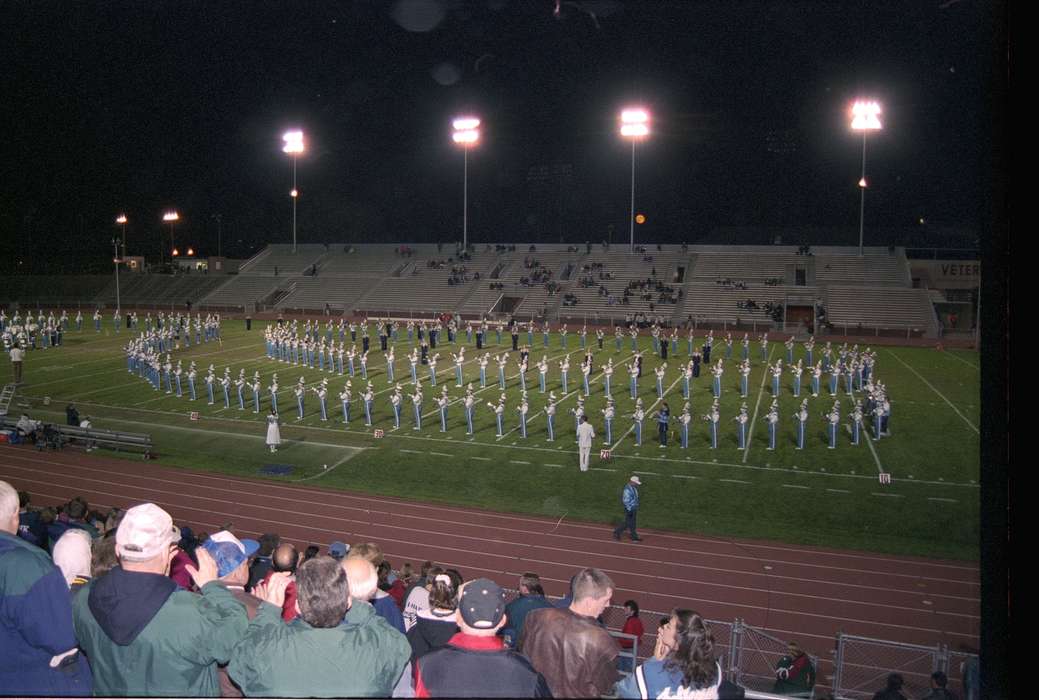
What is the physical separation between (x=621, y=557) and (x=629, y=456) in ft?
12.5

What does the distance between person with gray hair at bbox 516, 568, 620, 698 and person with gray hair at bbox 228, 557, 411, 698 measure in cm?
53

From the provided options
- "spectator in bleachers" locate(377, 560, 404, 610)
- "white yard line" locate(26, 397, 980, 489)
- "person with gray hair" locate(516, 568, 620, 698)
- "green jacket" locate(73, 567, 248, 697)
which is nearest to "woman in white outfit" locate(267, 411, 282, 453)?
"white yard line" locate(26, 397, 980, 489)

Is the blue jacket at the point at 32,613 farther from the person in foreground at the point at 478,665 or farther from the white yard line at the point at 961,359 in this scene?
the white yard line at the point at 961,359

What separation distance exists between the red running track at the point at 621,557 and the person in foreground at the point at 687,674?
4.15 metres

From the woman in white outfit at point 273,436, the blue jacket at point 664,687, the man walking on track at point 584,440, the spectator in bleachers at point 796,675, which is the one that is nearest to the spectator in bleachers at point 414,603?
the blue jacket at point 664,687

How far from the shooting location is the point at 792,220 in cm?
3875

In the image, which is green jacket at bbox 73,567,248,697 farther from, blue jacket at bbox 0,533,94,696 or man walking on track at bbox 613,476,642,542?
man walking on track at bbox 613,476,642,542

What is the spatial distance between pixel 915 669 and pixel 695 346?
1791 centimetres

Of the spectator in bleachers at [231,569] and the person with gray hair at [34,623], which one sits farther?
the spectator in bleachers at [231,569]

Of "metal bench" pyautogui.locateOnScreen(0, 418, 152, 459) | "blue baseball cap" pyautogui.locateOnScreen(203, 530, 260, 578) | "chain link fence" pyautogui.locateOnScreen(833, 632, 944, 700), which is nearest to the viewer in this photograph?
"blue baseball cap" pyautogui.locateOnScreen(203, 530, 260, 578)

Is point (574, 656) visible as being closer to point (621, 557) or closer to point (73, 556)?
point (73, 556)

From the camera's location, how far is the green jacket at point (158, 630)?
238cm

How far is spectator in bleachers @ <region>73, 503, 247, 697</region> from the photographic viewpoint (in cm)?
238

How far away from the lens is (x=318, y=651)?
234 centimetres
